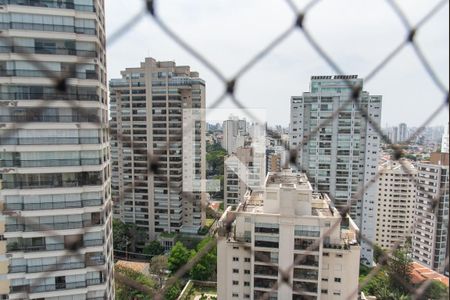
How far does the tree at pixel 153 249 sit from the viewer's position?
7.52 metres

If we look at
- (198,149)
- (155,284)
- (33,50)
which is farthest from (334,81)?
(33,50)

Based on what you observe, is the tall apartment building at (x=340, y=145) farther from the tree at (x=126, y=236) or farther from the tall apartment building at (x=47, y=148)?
the tall apartment building at (x=47, y=148)

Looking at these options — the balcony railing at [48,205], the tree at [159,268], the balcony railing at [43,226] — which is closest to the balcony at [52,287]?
the balcony railing at [43,226]

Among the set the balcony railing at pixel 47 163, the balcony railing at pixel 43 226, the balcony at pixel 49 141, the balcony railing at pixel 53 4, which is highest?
the balcony railing at pixel 53 4

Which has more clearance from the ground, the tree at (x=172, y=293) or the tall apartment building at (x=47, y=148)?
the tall apartment building at (x=47, y=148)

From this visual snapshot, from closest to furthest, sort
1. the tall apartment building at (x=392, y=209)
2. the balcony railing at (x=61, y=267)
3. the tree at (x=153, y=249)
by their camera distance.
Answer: the balcony railing at (x=61, y=267), the tree at (x=153, y=249), the tall apartment building at (x=392, y=209)

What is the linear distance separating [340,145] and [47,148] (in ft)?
19.3

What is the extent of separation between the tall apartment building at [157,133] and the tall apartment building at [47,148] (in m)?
4.34

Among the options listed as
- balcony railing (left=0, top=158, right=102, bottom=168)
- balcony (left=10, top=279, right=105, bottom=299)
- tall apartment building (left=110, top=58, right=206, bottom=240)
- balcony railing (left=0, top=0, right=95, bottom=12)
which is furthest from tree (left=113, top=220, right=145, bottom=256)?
balcony railing (left=0, top=0, right=95, bottom=12)

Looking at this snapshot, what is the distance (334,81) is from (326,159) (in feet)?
5.75

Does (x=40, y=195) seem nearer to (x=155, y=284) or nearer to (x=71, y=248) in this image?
(x=71, y=248)

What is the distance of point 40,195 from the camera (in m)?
2.88

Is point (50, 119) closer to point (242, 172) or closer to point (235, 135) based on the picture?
point (235, 135)

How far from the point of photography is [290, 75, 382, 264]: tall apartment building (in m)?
7.09
